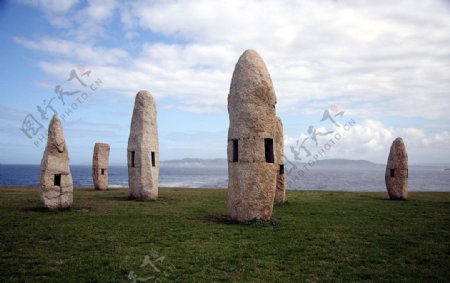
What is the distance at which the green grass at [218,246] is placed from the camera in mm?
9414

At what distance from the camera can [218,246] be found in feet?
39.3

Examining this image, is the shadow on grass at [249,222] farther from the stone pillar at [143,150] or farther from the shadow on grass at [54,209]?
the stone pillar at [143,150]

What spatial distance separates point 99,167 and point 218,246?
76.4 feet

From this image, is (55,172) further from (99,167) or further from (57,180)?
(99,167)

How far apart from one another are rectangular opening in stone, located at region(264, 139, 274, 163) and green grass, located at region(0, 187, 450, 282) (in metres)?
2.63

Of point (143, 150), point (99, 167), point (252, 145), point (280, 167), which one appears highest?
point (143, 150)

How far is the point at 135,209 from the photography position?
19594 millimetres

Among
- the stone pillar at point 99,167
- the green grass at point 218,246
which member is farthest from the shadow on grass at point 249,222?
the stone pillar at point 99,167

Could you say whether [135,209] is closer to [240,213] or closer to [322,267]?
[240,213]

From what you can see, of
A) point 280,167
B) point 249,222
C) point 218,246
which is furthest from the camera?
point 280,167

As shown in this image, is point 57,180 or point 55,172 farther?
point 57,180

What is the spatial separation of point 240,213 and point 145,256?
5869 millimetres

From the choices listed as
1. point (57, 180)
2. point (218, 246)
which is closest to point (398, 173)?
point (218, 246)

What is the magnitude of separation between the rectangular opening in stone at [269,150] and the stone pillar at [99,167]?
67.7 feet
